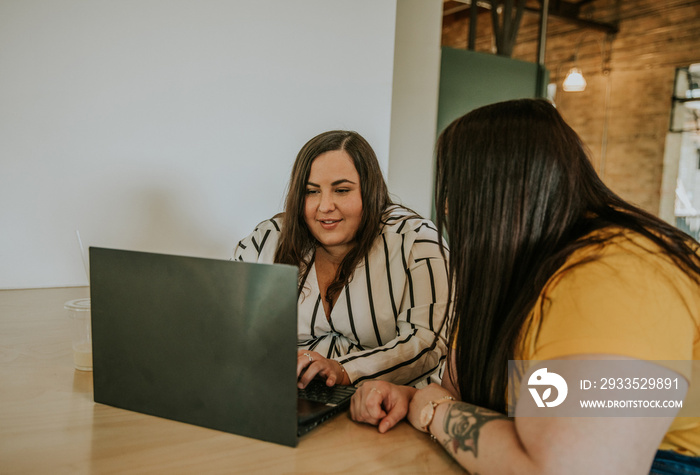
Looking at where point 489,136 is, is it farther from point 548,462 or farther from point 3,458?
point 3,458

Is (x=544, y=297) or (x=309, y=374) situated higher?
(x=544, y=297)

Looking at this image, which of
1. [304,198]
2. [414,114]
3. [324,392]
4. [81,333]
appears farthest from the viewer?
[414,114]

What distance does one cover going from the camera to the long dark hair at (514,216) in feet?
2.52

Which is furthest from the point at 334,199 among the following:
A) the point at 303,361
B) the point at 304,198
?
the point at 303,361

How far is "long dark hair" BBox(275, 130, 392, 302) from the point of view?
1.55m

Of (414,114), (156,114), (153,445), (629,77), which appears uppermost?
(629,77)

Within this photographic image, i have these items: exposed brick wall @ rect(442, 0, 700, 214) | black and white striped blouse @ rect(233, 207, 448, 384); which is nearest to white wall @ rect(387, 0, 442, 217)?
black and white striped blouse @ rect(233, 207, 448, 384)

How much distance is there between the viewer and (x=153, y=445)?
2.65 feet

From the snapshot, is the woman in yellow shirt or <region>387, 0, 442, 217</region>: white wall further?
<region>387, 0, 442, 217</region>: white wall

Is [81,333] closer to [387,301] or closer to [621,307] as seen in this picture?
[387,301]

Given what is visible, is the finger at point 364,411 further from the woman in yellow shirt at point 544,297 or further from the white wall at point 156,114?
the white wall at point 156,114

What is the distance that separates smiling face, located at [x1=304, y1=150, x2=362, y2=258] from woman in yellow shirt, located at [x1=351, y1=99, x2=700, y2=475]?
62 cm

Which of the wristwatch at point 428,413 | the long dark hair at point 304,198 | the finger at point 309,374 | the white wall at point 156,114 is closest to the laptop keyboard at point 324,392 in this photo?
the finger at point 309,374

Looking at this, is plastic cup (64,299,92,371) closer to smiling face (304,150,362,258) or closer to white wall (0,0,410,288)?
smiling face (304,150,362,258)
